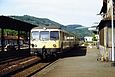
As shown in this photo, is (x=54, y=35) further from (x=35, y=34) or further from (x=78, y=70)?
(x=78, y=70)

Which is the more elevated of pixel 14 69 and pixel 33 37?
pixel 33 37

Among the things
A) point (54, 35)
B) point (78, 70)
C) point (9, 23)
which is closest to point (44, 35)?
point (54, 35)

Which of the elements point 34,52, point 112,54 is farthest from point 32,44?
point 112,54

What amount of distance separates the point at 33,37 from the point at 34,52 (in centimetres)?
156

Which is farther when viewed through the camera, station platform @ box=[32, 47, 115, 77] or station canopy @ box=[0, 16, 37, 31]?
station canopy @ box=[0, 16, 37, 31]

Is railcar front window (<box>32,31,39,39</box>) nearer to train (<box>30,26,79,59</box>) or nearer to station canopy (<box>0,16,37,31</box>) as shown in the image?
train (<box>30,26,79,59</box>)

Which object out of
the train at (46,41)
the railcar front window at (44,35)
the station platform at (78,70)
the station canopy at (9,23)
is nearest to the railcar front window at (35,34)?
the train at (46,41)

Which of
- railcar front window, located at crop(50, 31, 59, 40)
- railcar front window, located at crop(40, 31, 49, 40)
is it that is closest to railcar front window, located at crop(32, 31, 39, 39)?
railcar front window, located at crop(40, 31, 49, 40)

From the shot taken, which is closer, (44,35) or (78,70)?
(78,70)

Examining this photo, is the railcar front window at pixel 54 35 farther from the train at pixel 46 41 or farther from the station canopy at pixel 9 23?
the station canopy at pixel 9 23

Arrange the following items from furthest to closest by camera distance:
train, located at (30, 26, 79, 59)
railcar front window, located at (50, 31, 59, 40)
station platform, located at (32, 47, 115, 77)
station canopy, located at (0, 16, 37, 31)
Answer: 1. railcar front window, located at (50, 31, 59, 40)
2. train, located at (30, 26, 79, 59)
3. station canopy, located at (0, 16, 37, 31)
4. station platform, located at (32, 47, 115, 77)

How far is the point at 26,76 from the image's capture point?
16.1 m

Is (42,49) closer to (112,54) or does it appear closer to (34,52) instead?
(34,52)

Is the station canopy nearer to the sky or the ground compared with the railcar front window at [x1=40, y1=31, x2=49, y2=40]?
nearer to the sky
